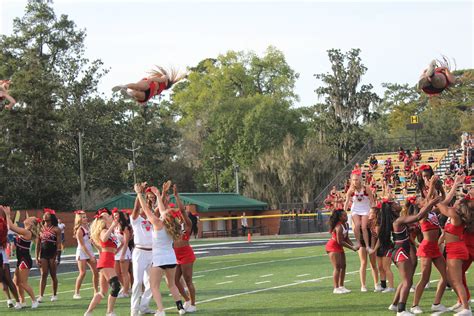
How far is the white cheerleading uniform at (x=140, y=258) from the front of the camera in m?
12.9

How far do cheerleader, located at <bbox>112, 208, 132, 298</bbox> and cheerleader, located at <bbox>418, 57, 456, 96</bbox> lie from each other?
17.9 ft

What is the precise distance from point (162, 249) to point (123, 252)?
2951mm

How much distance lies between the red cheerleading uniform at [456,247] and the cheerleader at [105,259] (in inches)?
201

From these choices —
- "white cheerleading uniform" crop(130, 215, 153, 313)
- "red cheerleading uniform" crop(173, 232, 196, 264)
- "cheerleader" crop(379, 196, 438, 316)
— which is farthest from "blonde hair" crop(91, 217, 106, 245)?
"cheerleader" crop(379, 196, 438, 316)

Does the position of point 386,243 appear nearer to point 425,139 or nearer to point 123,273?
point 123,273

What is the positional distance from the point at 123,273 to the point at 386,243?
16.9 feet

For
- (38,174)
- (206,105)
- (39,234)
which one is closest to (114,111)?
(38,174)

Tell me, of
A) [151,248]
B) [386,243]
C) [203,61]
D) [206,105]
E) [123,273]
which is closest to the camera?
[151,248]

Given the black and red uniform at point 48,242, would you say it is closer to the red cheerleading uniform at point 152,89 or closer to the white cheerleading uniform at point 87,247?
the white cheerleading uniform at point 87,247

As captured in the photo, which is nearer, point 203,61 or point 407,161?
point 407,161

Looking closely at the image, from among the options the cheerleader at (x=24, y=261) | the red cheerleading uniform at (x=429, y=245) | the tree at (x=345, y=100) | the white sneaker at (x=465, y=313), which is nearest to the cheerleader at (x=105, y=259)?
the cheerleader at (x=24, y=261)

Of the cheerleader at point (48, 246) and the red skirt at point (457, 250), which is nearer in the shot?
the red skirt at point (457, 250)

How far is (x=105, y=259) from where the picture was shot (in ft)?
44.7

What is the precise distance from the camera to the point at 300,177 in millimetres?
67125
